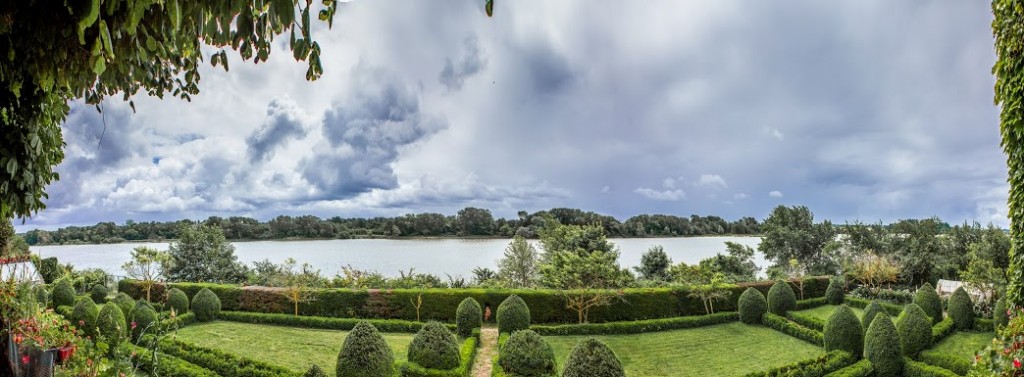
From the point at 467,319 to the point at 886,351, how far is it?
9.54 metres

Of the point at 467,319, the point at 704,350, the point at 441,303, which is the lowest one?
the point at 704,350

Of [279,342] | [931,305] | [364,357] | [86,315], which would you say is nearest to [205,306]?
[86,315]

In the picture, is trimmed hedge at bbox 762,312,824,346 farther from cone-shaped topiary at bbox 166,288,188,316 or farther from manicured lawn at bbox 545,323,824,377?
cone-shaped topiary at bbox 166,288,188,316

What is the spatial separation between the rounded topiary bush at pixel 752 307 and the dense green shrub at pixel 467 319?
861cm

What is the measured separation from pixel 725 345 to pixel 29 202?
45.5 feet

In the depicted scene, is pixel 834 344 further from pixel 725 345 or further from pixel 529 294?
pixel 529 294

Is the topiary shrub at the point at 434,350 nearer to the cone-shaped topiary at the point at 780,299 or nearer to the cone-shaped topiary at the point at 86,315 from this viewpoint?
the cone-shaped topiary at the point at 86,315

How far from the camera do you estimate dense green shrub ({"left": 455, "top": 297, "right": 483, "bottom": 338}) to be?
13.8m

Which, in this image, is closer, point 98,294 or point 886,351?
point 886,351

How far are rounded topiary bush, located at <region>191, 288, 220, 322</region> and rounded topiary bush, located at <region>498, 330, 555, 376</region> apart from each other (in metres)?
11.4

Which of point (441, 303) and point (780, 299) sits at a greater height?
point (441, 303)

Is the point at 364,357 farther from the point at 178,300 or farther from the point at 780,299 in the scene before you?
the point at 780,299

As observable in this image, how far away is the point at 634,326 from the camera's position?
1515 cm

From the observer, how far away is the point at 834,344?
11352 mm
